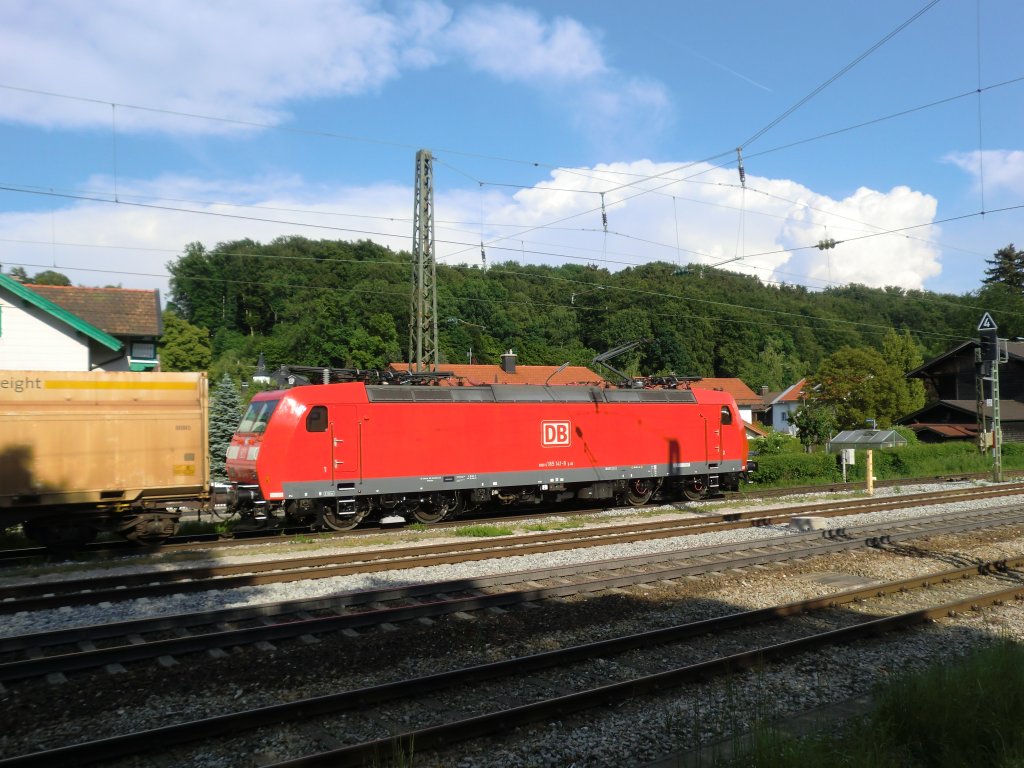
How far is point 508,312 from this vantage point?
82.1 meters

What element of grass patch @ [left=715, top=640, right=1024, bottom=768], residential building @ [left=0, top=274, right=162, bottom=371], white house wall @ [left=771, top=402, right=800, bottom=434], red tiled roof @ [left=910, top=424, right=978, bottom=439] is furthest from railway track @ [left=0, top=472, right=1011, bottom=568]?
white house wall @ [left=771, top=402, right=800, bottom=434]

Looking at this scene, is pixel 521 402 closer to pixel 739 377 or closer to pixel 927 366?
pixel 927 366

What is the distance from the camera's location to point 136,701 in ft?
22.3

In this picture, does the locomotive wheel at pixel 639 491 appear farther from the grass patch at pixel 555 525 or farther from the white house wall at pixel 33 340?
the white house wall at pixel 33 340

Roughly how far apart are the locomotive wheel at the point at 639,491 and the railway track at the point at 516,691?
1145 cm

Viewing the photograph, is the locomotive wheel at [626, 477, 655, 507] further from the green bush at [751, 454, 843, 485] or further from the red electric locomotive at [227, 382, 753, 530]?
the green bush at [751, 454, 843, 485]

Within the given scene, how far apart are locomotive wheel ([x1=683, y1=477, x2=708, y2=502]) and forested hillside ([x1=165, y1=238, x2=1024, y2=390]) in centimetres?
4151

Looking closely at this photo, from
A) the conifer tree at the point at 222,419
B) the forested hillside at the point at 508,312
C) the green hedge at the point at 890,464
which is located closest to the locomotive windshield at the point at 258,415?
the conifer tree at the point at 222,419

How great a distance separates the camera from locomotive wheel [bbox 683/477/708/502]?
74.7ft

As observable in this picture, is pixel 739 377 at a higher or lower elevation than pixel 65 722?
higher

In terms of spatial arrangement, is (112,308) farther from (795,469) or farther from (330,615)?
(795,469)

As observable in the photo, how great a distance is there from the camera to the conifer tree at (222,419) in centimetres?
3034

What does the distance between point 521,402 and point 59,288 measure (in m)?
18.4

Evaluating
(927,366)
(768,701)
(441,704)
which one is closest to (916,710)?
(768,701)
